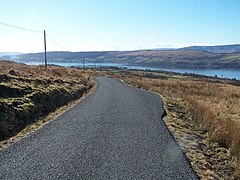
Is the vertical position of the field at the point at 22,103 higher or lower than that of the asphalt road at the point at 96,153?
higher

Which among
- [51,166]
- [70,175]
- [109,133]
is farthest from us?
[109,133]

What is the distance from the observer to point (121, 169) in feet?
23.4

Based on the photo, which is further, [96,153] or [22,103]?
[22,103]

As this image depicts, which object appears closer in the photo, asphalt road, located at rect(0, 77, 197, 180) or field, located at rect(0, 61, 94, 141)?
asphalt road, located at rect(0, 77, 197, 180)

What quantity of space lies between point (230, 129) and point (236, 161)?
3.63m

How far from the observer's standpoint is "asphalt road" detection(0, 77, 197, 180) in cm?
685

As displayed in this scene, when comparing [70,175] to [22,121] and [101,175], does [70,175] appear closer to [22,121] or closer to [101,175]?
[101,175]

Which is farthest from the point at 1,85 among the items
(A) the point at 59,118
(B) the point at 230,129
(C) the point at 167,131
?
(B) the point at 230,129

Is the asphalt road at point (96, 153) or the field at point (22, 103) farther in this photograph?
the field at point (22, 103)

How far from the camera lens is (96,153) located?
27.1 feet

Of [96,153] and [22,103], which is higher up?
[22,103]

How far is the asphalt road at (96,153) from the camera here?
685 cm

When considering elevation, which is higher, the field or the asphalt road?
the field

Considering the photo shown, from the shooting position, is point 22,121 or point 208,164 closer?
point 208,164
